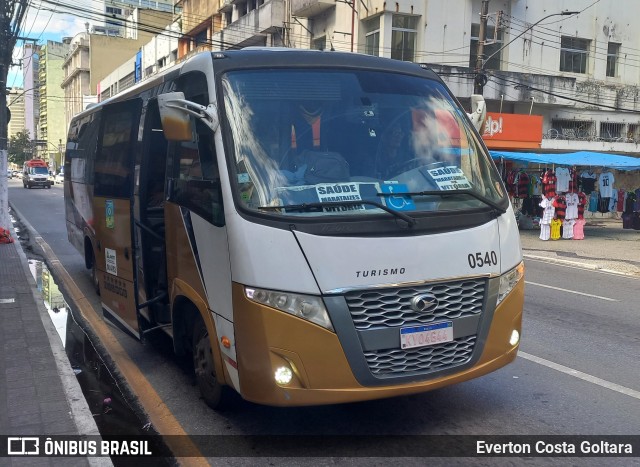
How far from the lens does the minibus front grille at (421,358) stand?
13.4ft

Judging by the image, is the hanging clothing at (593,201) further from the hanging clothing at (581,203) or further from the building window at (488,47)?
the building window at (488,47)

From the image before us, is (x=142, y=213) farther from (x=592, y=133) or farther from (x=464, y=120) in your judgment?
(x=592, y=133)

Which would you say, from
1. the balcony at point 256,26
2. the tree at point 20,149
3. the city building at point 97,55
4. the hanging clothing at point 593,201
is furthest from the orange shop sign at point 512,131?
the tree at point 20,149

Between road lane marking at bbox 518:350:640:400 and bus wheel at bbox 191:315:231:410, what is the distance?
3.25 meters

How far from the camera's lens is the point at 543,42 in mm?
31203

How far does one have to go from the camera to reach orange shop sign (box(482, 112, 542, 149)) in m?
24.5

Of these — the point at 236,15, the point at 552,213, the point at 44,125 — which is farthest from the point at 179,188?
the point at 44,125

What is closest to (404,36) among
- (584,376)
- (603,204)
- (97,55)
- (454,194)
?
(603,204)

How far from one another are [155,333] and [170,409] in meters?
2.35

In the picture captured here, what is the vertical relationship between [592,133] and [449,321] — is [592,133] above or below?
above

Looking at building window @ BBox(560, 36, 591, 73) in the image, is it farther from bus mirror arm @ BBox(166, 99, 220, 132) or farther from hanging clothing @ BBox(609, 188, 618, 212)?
bus mirror arm @ BBox(166, 99, 220, 132)

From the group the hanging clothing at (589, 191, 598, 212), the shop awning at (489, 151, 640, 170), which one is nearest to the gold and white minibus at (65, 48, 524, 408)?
the shop awning at (489, 151, 640, 170)

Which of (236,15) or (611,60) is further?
(236,15)

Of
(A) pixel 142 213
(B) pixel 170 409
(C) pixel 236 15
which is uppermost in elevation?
(C) pixel 236 15
